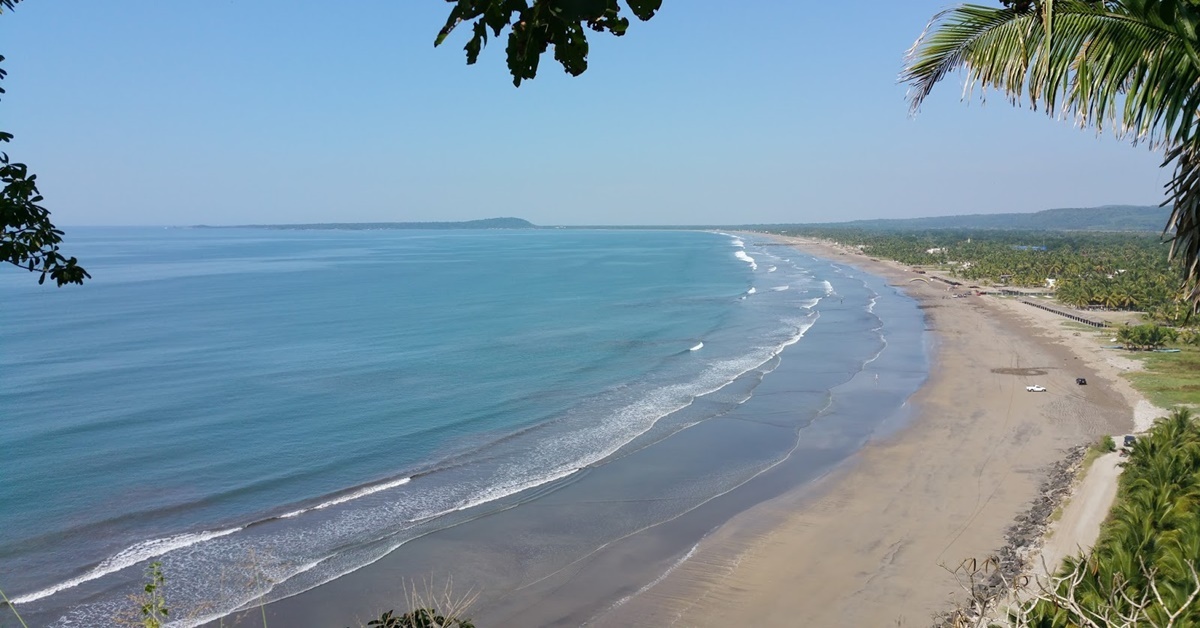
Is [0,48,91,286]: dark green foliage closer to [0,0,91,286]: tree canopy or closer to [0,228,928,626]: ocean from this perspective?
[0,0,91,286]: tree canopy

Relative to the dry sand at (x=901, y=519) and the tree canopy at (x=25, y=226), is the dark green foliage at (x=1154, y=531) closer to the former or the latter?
the dry sand at (x=901, y=519)

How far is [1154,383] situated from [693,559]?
2723 centimetres

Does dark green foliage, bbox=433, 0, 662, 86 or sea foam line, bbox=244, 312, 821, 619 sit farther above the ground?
dark green foliage, bbox=433, 0, 662, 86

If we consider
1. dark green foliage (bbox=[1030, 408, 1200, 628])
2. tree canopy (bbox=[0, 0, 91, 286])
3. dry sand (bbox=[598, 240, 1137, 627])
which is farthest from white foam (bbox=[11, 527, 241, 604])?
dark green foliage (bbox=[1030, 408, 1200, 628])

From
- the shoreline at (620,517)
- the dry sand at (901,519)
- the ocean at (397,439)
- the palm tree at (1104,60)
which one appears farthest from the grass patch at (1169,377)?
the palm tree at (1104,60)

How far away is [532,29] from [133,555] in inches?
805

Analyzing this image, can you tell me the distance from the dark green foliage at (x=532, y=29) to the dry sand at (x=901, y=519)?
9176mm

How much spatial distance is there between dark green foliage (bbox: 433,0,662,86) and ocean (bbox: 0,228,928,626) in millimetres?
10171

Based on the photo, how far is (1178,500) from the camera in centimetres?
1456

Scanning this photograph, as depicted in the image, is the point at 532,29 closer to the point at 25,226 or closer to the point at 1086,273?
the point at 25,226

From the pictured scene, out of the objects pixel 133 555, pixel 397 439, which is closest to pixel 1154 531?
pixel 133 555

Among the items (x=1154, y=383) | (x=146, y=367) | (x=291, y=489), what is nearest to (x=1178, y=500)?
(x=291, y=489)

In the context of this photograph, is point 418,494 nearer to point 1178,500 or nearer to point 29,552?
point 29,552

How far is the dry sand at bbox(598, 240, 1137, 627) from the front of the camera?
52.0 feet
